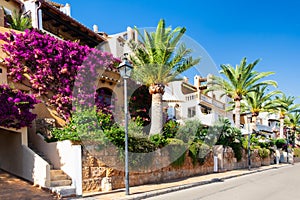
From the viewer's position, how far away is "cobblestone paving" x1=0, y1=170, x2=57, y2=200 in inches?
387

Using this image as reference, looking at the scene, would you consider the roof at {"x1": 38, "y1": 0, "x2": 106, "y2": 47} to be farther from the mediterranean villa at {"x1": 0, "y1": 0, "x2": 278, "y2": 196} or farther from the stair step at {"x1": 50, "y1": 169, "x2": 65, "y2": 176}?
the stair step at {"x1": 50, "y1": 169, "x2": 65, "y2": 176}

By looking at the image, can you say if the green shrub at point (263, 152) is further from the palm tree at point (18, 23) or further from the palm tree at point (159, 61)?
the palm tree at point (18, 23)

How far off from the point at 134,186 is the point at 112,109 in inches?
271

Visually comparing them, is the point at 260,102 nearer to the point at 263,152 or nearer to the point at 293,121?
the point at 263,152

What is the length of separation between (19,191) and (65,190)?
1463 millimetres

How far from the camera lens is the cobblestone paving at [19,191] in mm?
9828

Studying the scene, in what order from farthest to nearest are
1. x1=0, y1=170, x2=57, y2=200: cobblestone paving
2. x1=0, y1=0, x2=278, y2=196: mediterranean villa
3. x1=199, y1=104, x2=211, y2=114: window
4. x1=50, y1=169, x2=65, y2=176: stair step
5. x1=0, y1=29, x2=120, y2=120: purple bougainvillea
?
x1=199, y1=104, x2=211, y2=114: window < x1=0, y1=29, x2=120, y2=120: purple bougainvillea < x1=50, y1=169, x2=65, y2=176: stair step < x1=0, y1=0, x2=278, y2=196: mediterranean villa < x1=0, y1=170, x2=57, y2=200: cobblestone paving

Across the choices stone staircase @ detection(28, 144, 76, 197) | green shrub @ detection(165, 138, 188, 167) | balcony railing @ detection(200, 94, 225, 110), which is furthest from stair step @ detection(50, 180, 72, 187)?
balcony railing @ detection(200, 94, 225, 110)

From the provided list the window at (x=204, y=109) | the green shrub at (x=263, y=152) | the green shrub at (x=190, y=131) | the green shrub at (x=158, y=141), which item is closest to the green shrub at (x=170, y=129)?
the green shrub at (x=190, y=131)

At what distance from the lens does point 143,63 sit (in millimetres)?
18188

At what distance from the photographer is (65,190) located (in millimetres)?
10570

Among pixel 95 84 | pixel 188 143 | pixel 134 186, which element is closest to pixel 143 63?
pixel 95 84

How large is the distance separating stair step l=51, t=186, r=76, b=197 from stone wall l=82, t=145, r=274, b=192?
54cm

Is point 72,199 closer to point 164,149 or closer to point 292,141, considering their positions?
point 164,149
